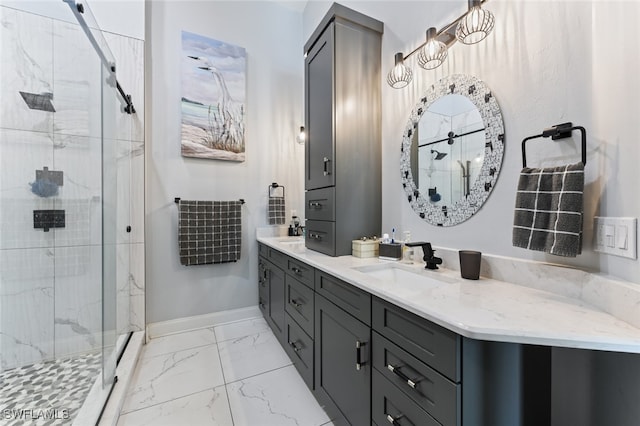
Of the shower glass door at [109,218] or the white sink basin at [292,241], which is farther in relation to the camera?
the white sink basin at [292,241]

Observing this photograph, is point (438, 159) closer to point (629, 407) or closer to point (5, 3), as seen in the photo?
point (629, 407)

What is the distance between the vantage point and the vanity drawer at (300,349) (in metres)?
1.57

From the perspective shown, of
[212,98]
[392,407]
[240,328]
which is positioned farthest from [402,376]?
[212,98]

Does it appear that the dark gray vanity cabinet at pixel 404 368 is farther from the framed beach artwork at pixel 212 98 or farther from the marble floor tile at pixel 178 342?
the framed beach artwork at pixel 212 98

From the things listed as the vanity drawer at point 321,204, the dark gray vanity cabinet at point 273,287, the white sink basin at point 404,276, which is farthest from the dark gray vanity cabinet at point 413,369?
the dark gray vanity cabinet at point 273,287

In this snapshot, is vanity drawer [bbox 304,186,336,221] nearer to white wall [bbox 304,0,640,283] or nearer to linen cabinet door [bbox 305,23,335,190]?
linen cabinet door [bbox 305,23,335,190]

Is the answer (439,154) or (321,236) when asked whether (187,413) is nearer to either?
(321,236)

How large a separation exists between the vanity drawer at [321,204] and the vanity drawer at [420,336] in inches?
33.2

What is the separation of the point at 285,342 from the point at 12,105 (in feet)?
7.27

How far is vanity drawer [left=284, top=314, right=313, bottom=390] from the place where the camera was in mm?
1571

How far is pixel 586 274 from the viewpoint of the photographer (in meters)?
0.87

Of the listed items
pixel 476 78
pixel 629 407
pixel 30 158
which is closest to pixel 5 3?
pixel 30 158

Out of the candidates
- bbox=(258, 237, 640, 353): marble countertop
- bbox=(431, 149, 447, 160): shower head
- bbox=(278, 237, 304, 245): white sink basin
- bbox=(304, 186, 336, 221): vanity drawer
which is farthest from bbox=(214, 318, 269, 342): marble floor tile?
bbox=(431, 149, 447, 160): shower head

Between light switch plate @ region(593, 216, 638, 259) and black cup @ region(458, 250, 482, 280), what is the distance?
15.0 inches
